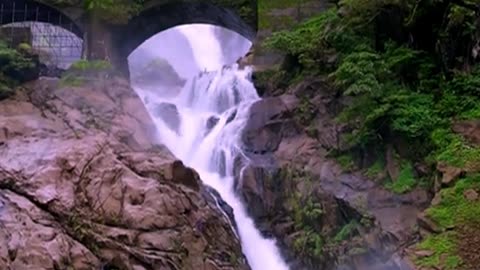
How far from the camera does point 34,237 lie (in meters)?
8.77

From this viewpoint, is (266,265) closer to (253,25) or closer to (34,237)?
(34,237)

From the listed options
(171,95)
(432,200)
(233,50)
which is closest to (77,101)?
(432,200)

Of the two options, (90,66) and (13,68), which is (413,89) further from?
(13,68)

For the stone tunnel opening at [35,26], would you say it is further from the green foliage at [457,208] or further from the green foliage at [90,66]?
the green foliage at [457,208]

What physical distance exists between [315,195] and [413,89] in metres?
3.14

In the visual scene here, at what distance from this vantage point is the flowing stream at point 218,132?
1198 cm

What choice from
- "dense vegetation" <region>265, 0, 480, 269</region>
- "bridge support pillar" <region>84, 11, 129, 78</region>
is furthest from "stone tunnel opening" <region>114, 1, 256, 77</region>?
"dense vegetation" <region>265, 0, 480, 269</region>

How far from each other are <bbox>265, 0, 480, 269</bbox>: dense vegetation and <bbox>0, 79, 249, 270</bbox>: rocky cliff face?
3.37m

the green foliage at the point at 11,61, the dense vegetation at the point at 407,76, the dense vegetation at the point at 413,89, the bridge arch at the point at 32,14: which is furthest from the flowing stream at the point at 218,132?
the bridge arch at the point at 32,14

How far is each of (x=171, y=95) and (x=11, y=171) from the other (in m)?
14.4

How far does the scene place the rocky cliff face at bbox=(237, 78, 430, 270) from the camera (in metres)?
10.5

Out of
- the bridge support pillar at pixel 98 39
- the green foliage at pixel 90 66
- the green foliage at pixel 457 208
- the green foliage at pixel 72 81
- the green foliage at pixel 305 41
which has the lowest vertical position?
the green foliage at pixel 457 208

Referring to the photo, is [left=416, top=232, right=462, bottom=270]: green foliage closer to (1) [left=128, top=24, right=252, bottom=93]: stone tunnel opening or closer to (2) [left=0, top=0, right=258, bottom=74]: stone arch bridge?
(2) [left=0, top=0, right=258, bottom=74]: stone arch bridge

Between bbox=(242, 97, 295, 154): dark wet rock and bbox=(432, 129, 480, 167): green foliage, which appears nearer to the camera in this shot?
bbox=(432, 129, 480, 167): green foliage
